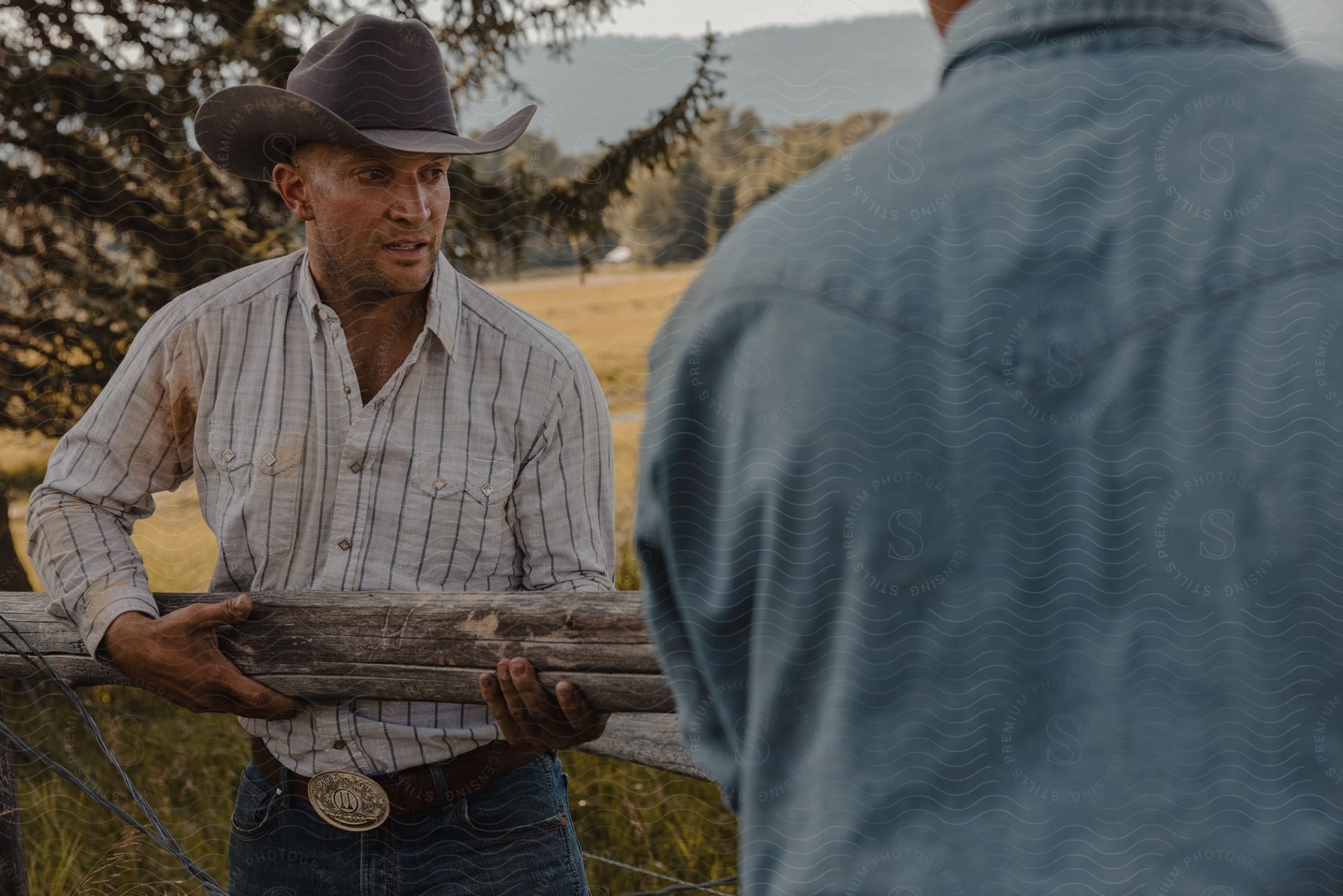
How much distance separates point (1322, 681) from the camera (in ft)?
2.72

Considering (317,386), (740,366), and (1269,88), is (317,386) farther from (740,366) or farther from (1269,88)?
(1269,88)

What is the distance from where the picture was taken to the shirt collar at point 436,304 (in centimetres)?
234

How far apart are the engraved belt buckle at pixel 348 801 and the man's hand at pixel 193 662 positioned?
153mm

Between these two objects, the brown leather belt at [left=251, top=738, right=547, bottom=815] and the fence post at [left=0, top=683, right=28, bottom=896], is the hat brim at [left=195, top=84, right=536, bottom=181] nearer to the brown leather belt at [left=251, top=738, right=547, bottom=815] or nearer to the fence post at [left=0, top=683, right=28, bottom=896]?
the brown leather belt at [left=251, top=738, right=547, bottom=815]

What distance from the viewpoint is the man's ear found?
2.46 meters

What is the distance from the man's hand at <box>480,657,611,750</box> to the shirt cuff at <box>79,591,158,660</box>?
68 cm

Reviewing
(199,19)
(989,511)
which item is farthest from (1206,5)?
(199,19)

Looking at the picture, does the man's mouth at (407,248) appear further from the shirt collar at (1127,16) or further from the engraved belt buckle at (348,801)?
the shirt collar at (1127,16)

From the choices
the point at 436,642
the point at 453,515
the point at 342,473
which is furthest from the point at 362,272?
the point at 436,642

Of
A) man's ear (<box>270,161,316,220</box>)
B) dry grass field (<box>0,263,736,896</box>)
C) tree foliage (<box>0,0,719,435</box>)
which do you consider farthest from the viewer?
tree foliage (<box>0,0,719,435</box>)

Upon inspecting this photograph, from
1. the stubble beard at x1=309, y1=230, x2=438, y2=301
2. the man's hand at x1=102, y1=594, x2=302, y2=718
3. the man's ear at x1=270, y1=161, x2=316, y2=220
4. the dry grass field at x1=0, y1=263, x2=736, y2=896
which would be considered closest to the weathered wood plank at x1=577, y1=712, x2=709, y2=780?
the dry grass field at x1=0, y1=263, x2=736, y2=896

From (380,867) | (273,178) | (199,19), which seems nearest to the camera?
(380,867)

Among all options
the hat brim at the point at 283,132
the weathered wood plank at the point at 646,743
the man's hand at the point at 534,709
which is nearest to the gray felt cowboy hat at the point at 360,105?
the hat brim at the point at 283,132

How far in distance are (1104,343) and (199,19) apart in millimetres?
4309
